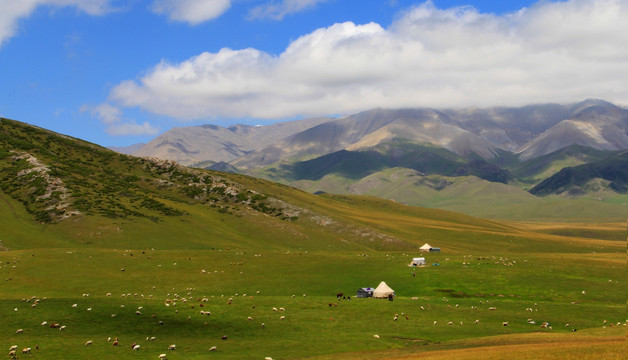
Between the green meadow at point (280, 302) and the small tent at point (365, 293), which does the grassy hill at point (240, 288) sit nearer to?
the green meadow at point (280, 302)

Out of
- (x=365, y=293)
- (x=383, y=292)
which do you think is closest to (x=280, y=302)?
(x=365, y=293)

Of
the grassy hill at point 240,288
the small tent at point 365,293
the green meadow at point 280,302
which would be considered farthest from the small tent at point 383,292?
the grassy hill at point 240,288

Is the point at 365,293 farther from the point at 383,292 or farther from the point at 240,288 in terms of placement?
the point at 240,288

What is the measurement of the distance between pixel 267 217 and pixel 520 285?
345 ft

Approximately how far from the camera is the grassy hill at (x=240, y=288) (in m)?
49.1

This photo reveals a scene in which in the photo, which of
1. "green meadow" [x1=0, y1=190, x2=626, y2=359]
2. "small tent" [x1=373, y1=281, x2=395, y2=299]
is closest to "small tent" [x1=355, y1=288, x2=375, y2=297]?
"small tent" [x1=373, y1=281, x2=395, y2=299]

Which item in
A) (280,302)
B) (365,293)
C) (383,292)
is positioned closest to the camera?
(280,302)

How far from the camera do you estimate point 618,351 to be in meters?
40.8

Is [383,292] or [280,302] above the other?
[280,302]

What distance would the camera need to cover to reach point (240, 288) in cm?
8412

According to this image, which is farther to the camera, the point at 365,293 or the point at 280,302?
the point at 365,293

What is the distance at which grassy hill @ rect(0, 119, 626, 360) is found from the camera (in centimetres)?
4906

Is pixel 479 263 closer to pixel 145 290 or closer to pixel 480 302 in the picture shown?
pixel 480 302

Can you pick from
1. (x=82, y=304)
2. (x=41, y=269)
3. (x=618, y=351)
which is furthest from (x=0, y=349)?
(x=41, y=269)
